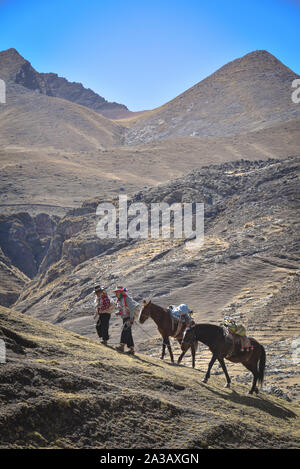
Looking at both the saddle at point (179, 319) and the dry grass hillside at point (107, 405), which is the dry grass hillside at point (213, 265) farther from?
the dry grass hillside at point (107, 405)

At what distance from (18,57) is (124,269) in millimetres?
162446

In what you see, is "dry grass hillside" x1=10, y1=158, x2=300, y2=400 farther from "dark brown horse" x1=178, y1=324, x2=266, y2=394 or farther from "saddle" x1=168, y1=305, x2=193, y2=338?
"saddle" x1=168, y1=305, x2=193, y2=338

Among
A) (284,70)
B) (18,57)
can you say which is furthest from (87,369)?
(18,57)

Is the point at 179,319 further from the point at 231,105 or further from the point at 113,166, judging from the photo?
the point at 231,105

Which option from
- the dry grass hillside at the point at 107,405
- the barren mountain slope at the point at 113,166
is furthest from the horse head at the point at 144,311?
the barren mountain slope at the point at 113,166

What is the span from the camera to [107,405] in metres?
7.11

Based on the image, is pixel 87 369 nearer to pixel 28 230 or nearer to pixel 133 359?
pixel 133 359

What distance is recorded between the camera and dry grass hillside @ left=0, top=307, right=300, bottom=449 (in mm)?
6316

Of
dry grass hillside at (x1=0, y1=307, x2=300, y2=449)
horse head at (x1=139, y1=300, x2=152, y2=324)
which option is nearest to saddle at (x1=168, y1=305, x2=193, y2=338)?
horse head at (x1=139, y1=300, x2=152, y2=324)

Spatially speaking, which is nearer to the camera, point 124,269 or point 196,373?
point 196,373

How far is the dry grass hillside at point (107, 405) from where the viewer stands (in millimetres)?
6316

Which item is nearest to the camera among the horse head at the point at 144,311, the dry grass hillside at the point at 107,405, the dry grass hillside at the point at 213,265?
the dry grass hillside at the point at 107,405

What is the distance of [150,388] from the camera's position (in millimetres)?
8391

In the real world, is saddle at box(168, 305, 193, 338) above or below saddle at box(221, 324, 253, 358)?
above
